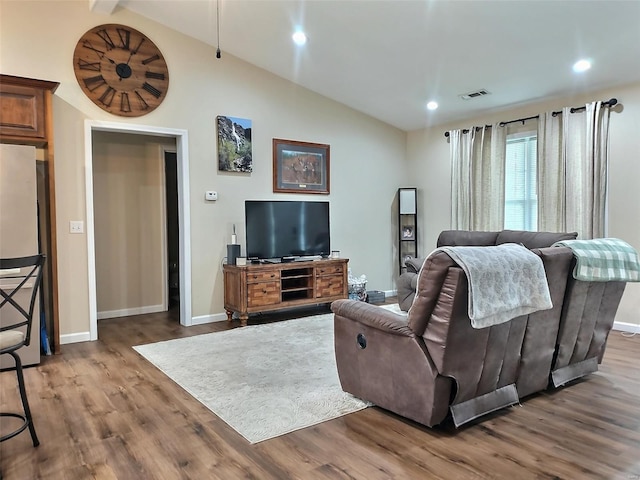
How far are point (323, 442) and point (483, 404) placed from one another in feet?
3.06

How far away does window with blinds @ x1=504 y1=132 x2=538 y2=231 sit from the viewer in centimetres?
531

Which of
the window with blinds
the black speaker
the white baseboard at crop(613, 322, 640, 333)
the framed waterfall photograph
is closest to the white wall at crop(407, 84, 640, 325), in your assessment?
the white baseboard at crop(613, 322, 640, 333)

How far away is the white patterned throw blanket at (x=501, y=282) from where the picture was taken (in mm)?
2168

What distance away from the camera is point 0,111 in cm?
366

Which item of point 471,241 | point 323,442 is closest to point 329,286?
point 471,241

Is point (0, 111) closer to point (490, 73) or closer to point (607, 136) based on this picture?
point (490, 73)

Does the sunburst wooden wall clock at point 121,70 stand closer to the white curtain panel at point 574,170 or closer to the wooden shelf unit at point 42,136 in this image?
the wooden shelf unit at point 42,136

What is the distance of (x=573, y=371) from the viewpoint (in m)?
3.07

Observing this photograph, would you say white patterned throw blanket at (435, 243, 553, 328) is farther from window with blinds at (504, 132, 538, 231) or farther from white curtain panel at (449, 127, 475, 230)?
white curtain panel at (449, 127, 475, 230)

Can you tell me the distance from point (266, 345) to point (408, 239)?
130 inches

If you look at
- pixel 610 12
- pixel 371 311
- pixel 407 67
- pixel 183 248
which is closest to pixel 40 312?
pixel 183 248

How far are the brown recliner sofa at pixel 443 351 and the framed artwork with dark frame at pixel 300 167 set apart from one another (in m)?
3.14

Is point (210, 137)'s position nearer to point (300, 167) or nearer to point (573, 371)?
point (300, 167)

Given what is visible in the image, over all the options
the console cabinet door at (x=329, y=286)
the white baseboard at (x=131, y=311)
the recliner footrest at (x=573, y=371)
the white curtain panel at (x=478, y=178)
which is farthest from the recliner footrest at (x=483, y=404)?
the white baseboard at (x=131, y=311)
